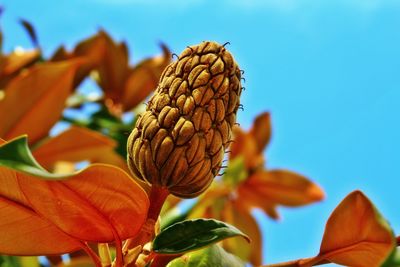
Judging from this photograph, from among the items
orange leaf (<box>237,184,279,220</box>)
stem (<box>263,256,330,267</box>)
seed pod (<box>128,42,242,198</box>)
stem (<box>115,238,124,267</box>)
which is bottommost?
stem (<box>115,238,124,267</box>)

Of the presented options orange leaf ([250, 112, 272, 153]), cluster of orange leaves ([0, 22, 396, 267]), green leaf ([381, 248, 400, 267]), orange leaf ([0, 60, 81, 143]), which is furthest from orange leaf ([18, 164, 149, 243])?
orange leaf ([250, 112, 272, 153])

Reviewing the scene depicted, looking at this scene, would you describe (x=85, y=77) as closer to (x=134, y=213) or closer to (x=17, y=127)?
(x=17, y=127)

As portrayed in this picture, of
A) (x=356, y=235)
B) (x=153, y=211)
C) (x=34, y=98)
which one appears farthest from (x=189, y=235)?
(x=34, y=98)

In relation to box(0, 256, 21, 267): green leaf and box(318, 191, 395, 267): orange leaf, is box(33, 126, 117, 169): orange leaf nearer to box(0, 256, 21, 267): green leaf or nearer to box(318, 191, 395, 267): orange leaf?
box(0, 256, 21, 267): green leaf

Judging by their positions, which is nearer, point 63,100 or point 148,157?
point 148,157

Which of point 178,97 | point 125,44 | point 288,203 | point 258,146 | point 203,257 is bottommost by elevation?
point 203,257

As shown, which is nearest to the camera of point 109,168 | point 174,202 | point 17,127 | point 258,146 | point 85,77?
point 109,168

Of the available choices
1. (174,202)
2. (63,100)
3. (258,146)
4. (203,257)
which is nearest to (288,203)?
(258,146)
